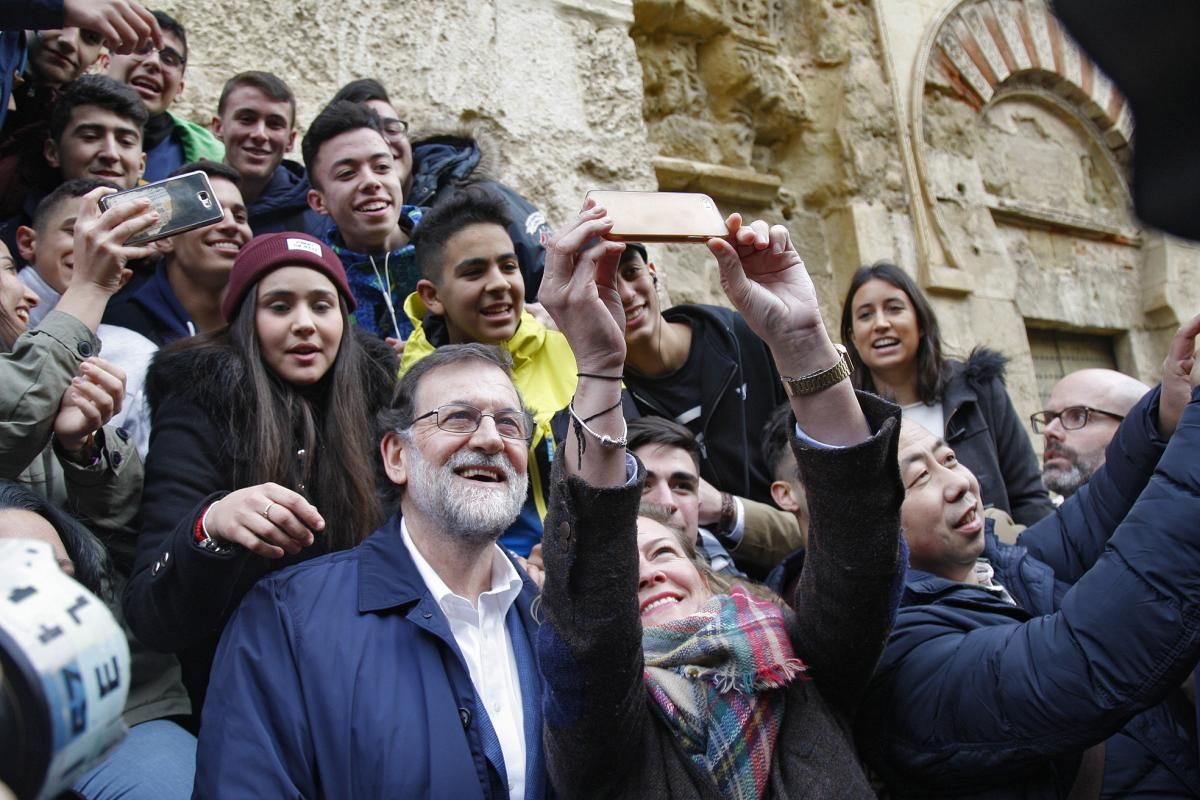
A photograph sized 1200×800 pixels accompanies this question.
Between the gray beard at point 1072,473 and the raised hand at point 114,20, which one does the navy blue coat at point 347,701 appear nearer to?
the raised hand at point 114,20

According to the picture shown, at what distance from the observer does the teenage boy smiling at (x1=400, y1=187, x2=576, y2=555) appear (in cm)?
290

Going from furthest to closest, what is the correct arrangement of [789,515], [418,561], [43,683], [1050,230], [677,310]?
[1050,230] → [677,310] → [789,515] → [418,561] → [43,683]

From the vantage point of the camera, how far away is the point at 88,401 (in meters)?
1.96

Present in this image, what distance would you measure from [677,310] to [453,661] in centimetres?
174

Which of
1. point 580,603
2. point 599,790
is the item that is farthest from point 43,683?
point 599,790

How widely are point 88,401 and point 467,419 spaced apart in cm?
73

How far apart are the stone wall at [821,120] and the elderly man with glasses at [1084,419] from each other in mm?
1952

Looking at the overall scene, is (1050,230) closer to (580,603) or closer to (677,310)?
(677,310)

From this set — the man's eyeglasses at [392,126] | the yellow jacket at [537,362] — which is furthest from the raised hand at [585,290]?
the man's eyeglasses at [392,126]

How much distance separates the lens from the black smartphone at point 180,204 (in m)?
2.45

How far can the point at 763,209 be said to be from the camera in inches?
229

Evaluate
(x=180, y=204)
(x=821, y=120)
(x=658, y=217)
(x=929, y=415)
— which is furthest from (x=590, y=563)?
(x=821, y=120)

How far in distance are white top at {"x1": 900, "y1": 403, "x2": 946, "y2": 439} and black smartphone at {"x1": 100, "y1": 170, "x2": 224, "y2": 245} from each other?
208cm

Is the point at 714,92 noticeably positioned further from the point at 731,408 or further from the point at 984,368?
the point at 731,408
